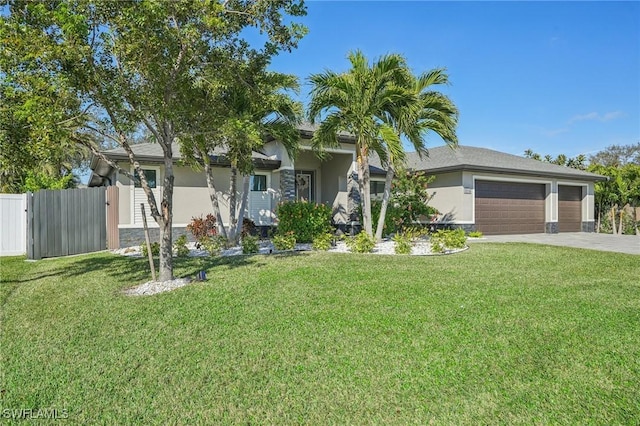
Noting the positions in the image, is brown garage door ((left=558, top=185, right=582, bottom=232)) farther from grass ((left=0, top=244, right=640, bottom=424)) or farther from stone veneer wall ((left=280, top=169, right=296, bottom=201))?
stone veneer wall ((left=280, top=169, right=296, bottom=201))

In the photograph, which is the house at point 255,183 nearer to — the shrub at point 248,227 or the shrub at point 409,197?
the shrub at point 248,227

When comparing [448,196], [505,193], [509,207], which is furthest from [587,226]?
[448,196]

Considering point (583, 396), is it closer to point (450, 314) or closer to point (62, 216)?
point (450, 314)

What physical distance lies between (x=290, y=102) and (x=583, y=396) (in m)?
10.1

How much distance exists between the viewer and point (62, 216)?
38.6ft

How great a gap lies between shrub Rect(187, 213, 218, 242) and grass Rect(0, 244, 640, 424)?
6.40 m

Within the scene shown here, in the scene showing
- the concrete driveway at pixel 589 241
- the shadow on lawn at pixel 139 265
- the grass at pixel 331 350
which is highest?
the concrete driveway at pixel 589 241

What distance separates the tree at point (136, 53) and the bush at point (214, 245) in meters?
3.61

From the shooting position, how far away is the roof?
16.6 meters

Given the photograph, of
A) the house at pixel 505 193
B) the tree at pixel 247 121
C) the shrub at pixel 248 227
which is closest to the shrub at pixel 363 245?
the tree at pixel 247 121

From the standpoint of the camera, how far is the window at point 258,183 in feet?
50.0

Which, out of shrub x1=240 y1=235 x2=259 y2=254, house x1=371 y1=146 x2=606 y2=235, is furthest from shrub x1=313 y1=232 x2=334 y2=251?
house x1=371 y1=146 x2=606 y2=235

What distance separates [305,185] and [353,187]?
2.94 m

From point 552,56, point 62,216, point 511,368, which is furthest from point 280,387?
point 552,56
